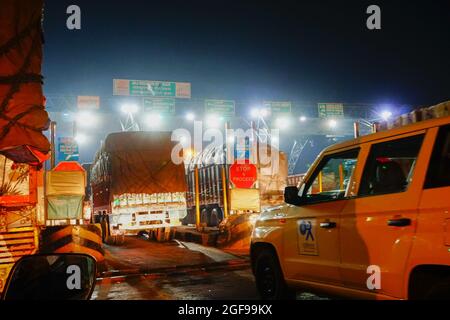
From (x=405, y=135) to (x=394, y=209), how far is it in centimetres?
70

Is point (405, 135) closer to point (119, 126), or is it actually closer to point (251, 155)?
point (251, 155)

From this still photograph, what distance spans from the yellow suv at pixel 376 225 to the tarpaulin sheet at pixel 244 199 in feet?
28.1

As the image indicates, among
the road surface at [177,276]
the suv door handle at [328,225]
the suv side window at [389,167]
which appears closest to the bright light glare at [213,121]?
the road surface at [177,276]

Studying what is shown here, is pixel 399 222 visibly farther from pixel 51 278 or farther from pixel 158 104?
pixel 158 104

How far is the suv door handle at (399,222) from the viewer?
3.52 m

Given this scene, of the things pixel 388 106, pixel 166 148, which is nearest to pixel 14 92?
pixel 166 148

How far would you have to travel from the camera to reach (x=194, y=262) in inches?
394

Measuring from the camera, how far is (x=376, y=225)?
Answer: 383 cm

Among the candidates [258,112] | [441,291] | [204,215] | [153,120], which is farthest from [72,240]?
[258,112]

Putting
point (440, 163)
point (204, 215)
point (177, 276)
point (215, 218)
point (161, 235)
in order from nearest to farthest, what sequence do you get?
point (440, 163) → point (177, 276) → point (161, 235) → point (215, 218) → point (204, 215)

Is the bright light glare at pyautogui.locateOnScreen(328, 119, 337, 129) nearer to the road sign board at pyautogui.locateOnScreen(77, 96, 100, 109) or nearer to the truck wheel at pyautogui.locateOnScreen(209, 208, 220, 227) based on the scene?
the truck wheel at pyautogui.locateOnScreen(209, 208, 220, 227)

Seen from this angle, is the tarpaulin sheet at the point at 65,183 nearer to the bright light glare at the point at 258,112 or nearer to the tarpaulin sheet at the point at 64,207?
the tarpaulin sheet at the point at 64,207

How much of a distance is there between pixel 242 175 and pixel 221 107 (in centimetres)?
1454
